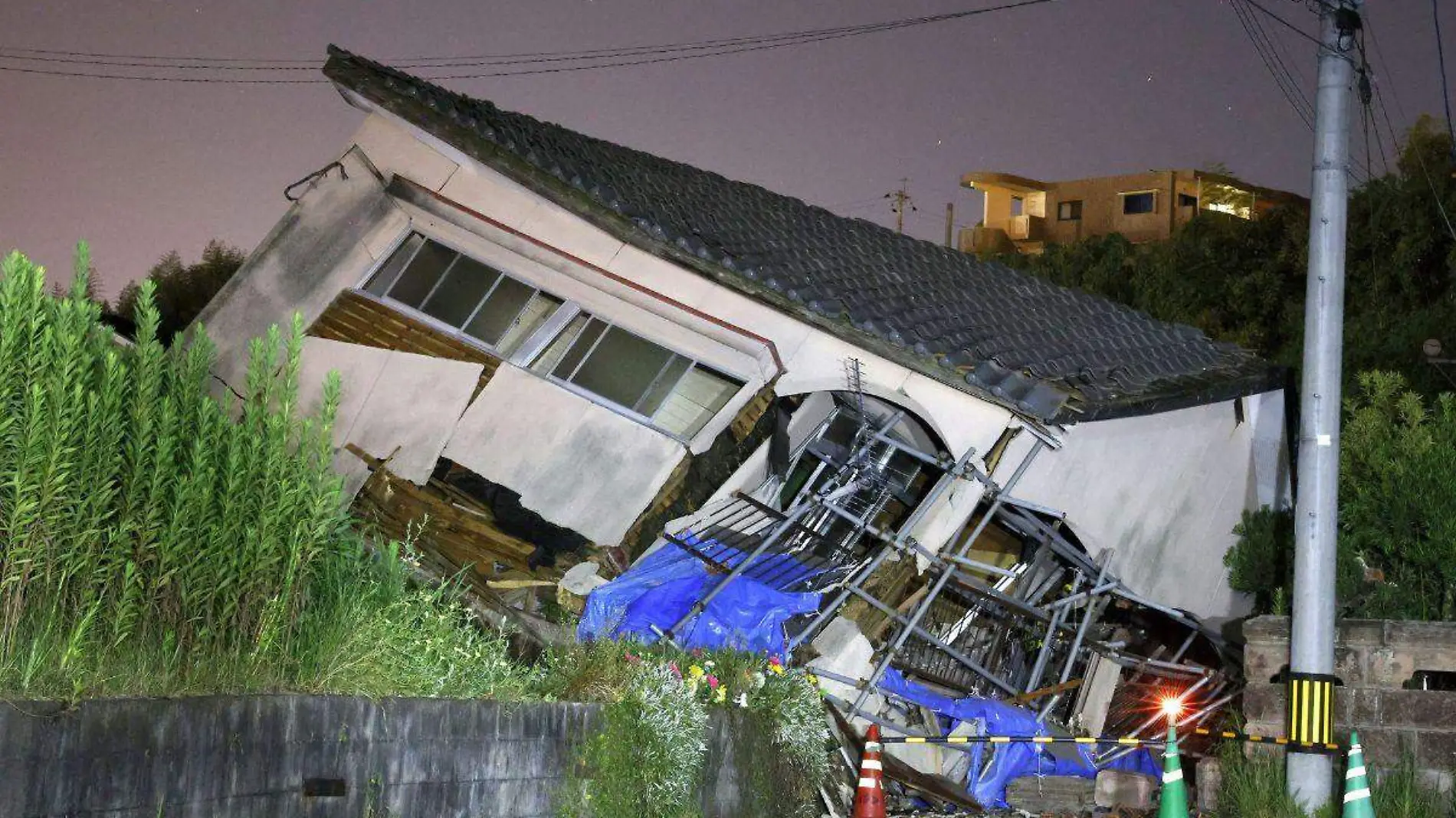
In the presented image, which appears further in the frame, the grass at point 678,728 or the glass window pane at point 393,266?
the glass window pane at point 393,266

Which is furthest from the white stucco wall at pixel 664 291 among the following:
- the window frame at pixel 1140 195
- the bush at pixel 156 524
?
the window frame at pixel 1140 195

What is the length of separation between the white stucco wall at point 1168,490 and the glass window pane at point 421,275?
672 centimetres

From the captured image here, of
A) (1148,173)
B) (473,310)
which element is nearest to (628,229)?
(473,310)

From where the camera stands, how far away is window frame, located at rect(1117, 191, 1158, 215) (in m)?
65.6

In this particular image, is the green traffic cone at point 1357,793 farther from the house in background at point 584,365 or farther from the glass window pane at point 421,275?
the glass window pane at point 421,275

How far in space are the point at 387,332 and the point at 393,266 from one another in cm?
85

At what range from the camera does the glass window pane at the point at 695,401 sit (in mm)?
17125

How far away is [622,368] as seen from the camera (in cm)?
1731

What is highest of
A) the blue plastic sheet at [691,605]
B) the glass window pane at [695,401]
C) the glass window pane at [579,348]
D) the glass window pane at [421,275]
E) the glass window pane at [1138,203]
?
the glass window pane at [1138,203]

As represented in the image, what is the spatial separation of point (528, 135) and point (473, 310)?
338cm

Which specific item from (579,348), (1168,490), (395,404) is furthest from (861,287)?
(395,404)

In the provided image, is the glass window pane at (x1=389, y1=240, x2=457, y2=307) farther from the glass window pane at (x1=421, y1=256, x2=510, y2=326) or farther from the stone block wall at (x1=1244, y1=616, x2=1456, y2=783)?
the stone block wall at (x1=1244, y1=616, x2=1456, y2=783)

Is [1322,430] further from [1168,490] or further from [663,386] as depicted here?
[663,386]

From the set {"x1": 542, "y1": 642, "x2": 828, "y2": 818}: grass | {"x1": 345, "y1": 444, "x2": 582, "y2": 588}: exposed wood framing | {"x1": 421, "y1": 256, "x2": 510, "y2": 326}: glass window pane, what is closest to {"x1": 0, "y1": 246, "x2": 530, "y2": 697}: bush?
{"x1": 542, "y1": 642, "x2": 828, "y2": 818}: grass
